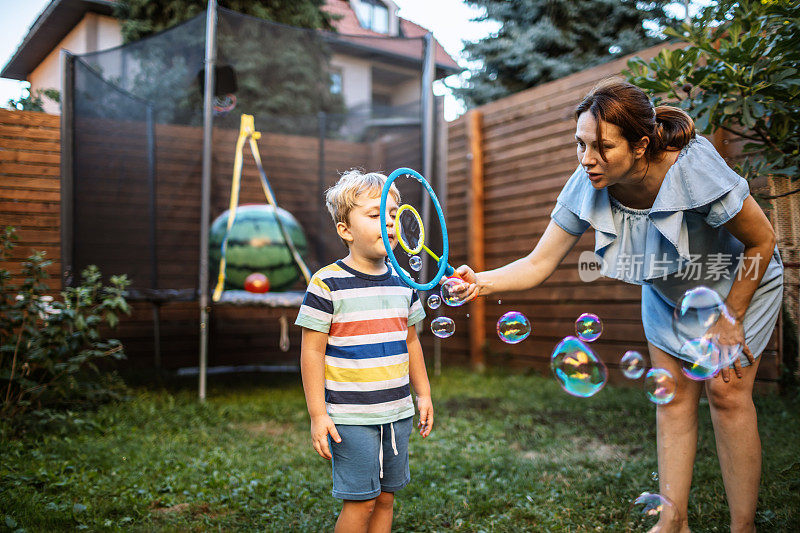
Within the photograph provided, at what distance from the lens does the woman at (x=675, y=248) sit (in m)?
1.75

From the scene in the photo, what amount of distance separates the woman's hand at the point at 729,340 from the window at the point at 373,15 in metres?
12.6

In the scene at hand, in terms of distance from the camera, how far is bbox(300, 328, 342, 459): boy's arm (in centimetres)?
172

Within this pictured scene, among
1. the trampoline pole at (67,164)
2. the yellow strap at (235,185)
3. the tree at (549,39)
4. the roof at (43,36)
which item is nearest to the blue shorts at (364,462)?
the yellow strap at (235,185)

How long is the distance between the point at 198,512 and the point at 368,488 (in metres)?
1.02

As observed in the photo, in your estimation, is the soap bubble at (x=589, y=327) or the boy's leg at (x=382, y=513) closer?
the boy's leg at (x=382, y=513)

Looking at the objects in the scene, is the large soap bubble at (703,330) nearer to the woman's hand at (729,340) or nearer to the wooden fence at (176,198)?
the woman's hand at (729,340)

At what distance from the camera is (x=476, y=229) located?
19.6 feet

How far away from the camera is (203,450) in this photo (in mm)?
3217

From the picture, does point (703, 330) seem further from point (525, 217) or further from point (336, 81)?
point (336, 81)

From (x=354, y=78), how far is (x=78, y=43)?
2.70 m

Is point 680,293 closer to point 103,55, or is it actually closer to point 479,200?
point 479,200

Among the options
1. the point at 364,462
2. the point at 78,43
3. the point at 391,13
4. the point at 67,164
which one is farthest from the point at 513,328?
the point at 391,13

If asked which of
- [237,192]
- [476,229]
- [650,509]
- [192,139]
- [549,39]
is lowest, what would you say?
[650,509]

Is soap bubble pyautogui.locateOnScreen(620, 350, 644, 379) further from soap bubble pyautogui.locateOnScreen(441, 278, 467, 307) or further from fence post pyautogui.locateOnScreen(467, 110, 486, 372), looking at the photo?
fence post pyautogui.locateOnScreen(467, 110, 486, 372)
